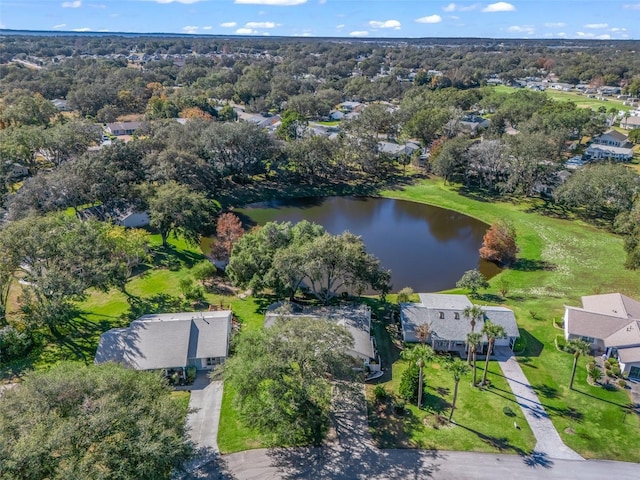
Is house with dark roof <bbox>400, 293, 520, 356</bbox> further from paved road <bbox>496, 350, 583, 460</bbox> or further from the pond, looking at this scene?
the pond

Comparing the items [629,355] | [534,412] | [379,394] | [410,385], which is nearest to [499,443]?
[534,412]

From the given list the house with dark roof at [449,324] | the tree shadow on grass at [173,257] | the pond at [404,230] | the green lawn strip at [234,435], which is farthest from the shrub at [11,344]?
the pond at [404,230]

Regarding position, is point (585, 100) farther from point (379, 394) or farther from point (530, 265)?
point (379, 394)

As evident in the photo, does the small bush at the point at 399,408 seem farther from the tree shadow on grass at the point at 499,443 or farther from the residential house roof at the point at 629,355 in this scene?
the residential house roof at the point at 629,355

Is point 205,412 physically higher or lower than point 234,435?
higher

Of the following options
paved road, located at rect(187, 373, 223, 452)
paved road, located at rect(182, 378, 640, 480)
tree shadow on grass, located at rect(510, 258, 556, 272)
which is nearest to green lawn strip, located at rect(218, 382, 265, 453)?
paved road, located at rect(187, 373, 223, 452)

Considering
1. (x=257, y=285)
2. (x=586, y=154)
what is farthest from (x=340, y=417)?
(x=586, y=154)

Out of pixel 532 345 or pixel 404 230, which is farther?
pixel 404 230
